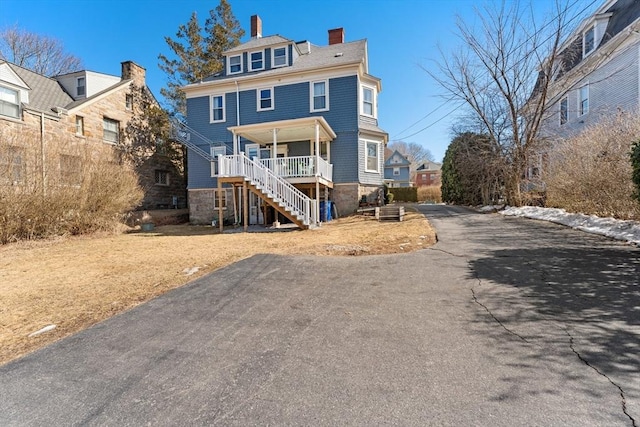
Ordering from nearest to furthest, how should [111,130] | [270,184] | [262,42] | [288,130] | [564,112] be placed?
[270,184] < [288,130] < [564,112] < [262,42] < [111,130]

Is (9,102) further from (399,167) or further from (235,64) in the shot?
(399,167)

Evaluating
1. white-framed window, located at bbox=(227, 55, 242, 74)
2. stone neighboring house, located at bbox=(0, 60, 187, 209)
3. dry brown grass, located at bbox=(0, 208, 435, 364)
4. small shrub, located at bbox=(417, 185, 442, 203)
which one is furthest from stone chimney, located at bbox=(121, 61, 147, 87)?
small shrub, located at bbox=(417, 185, 442, 203)

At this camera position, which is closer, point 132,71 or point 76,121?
point 76,121

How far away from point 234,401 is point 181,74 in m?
25.6

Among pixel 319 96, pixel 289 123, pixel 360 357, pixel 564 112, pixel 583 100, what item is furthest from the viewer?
pixel 564 112

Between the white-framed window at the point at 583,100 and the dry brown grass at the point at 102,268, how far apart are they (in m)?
13.3

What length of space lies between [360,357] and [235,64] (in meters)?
19.8

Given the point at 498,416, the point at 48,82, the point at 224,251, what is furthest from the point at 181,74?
the point at 498,416

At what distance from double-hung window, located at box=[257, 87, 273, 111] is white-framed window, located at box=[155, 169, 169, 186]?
9.55m

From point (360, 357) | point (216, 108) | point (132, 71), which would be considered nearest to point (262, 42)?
point (216, 108)

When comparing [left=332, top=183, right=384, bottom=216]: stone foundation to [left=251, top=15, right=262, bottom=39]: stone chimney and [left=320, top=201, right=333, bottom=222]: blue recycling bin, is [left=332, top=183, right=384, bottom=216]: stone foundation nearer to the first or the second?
[left=320, top=201, right=333, bottom=222]: blue recycling bin

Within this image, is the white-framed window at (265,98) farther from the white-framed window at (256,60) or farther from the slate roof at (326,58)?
the white-framed window at (256,60)

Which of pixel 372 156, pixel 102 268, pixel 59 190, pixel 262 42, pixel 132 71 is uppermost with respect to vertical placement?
pixel 262 42

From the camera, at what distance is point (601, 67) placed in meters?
15.0
